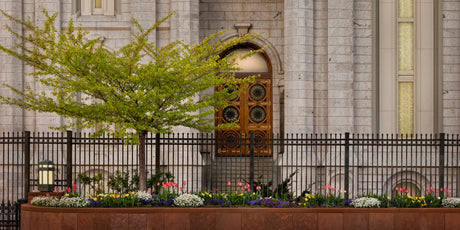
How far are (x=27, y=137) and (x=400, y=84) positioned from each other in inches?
520

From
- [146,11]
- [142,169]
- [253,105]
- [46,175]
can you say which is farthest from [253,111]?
[46,175]

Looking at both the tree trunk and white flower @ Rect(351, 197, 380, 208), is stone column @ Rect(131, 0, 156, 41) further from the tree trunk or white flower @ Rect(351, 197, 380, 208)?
white flower @ Rect(351, 197, 380, 208)

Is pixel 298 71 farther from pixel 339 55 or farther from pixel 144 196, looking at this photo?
pixel 144 196

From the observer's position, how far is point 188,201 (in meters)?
17.5

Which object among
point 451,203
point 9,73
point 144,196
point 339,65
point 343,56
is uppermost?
point 343,56

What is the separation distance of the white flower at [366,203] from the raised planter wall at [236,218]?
25cm

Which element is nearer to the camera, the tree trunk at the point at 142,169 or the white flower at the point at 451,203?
the white flower at the point at 451,203

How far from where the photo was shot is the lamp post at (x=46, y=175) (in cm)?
1841

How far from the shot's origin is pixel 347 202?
704 inches

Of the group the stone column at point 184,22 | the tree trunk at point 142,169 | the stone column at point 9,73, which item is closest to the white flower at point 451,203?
the tree trunk at point 142,169

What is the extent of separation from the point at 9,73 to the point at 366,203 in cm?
1347

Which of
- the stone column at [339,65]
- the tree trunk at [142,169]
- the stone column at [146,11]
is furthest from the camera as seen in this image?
the stone column at [146,11]

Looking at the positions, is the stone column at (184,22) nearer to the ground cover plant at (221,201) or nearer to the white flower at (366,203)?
the ground cover plant at (221,201)

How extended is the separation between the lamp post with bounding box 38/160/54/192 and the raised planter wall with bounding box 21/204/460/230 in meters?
1.13
